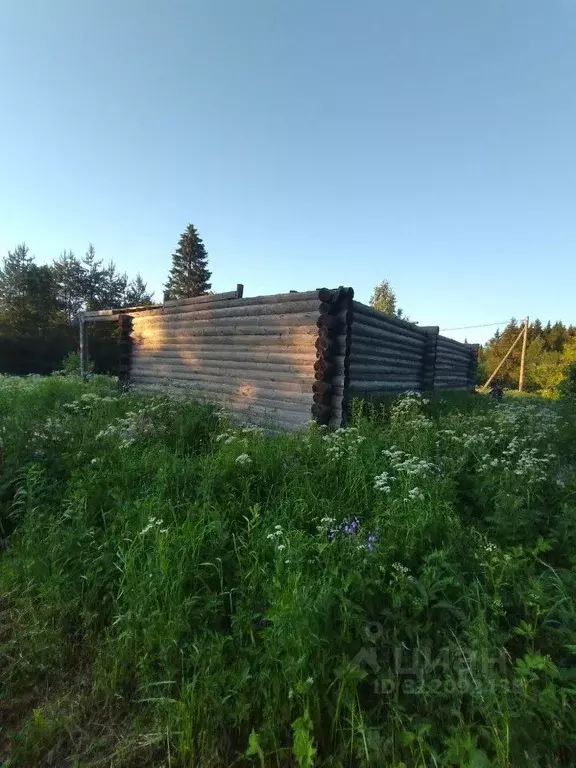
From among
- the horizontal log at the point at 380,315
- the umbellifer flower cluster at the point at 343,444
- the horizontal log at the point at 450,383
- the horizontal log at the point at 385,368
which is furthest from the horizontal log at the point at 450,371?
the umbellifer flower cluster at the point at 343,444

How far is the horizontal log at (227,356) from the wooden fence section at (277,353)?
2 centimetres

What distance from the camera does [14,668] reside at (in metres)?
2.01

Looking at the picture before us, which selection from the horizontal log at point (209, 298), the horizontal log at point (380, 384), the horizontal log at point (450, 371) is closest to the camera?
the horizontal log at point (380, 384)

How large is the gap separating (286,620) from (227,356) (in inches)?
280

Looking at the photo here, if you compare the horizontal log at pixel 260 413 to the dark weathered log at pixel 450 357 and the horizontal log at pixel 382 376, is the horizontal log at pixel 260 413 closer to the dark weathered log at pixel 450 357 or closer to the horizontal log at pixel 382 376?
the horizontal log at pixel 382 376

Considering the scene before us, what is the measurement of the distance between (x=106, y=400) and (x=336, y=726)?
20.5 ft

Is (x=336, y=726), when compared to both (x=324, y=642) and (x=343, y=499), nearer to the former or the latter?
(x=324, y=642)

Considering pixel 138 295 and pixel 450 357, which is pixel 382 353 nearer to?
pixel 450 357

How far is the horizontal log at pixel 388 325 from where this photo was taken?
758 centimetres

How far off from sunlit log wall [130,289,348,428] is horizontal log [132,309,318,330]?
20 millimetres

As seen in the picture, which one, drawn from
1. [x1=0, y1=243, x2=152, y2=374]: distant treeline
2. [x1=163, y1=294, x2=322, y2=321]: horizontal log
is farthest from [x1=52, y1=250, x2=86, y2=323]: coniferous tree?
[x1=163, y1=294, x2=322, y2=321]: horizontal log

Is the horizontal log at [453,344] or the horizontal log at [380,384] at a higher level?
the horizontal log at [453,344]

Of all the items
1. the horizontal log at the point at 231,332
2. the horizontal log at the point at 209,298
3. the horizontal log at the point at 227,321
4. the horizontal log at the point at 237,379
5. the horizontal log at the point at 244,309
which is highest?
the horizontal log at the point at 209,298

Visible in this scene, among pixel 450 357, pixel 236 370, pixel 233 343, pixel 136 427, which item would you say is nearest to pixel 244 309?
pixel 233 343
